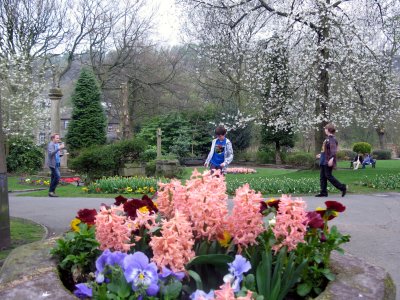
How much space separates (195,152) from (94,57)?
38.3 ft

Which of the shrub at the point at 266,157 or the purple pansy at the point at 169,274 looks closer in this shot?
the purple pansy at the point at 169,274

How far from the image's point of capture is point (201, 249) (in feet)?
8.58

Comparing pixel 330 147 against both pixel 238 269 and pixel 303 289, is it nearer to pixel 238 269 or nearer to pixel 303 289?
pixel 303 289

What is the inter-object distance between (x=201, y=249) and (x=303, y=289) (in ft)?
2.04

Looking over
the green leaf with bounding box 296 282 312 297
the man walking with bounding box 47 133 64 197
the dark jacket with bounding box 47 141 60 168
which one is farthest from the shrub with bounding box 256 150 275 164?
the green leaf with bounding box 296 282 312 297

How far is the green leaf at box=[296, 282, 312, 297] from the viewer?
2590 millimetres

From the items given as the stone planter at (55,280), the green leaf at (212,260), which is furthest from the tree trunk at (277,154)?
the green leaf at (212,260)

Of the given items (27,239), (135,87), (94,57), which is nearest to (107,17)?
(94,57)

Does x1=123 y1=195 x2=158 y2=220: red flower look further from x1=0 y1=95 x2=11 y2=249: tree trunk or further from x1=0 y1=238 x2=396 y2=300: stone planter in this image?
x1=0 y1=95 x2=11 y2=249: tree trunk

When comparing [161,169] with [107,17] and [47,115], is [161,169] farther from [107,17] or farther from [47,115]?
[107,17]

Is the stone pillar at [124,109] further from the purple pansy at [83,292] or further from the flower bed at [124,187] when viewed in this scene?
the purple pansy at [83,292]

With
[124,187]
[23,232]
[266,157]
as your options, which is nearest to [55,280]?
[23,232]

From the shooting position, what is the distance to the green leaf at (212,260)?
2.40 metres

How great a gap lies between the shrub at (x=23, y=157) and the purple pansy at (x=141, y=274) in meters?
25.8
